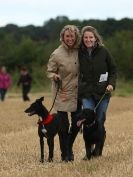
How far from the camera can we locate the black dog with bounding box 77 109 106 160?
31.4ft

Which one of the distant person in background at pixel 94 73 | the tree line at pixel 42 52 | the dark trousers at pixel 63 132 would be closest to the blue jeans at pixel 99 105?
the distant person in background at pixel 94 73

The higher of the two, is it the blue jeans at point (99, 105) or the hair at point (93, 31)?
the hair at point (93, 31)

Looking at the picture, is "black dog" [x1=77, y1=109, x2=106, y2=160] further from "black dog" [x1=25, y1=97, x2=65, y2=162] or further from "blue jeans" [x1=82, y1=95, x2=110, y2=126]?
"black dog" [x1=25, y1=97, x2=65, y2=162]

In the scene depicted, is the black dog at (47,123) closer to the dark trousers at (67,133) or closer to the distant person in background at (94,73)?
the dark trousers at (67,133)

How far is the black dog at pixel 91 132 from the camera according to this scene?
31.4 ft

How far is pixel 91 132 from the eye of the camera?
31.8 ft

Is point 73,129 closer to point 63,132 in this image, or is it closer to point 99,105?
point 63,132

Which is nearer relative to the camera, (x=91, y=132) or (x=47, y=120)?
(x=91, y=132)

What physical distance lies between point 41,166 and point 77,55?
2.00m

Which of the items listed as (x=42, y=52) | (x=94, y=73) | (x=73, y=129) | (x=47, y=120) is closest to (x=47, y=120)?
(x=47, y=120)

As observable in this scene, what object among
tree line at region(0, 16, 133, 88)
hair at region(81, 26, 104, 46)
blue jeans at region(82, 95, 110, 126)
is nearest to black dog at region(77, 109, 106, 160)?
blue jeans at region(82, 95, 110, 126)

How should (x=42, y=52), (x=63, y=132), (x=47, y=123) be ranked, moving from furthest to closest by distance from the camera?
(x=42, y=52) < (x=63, y=132) < (x=47, y=123)

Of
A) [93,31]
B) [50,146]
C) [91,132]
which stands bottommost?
[50,146]

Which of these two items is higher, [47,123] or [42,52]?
[47,123]
